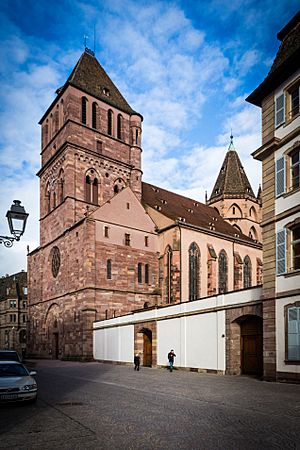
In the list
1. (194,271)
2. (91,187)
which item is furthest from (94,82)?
(194,271)

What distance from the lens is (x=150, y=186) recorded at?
5519 cm

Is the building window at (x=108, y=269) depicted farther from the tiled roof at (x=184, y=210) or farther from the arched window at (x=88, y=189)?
the tiled roof at (x=184, y=210)

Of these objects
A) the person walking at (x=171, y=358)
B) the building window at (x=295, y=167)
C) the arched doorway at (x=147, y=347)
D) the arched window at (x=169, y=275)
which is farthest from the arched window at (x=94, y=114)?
the building window at (x=295, y=167)

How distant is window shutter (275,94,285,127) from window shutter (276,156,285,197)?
1667 mm

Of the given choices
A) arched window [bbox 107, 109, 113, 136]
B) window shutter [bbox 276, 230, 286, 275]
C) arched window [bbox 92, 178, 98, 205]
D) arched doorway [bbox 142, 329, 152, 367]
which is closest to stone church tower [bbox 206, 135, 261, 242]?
arched window [bbox 107, 109, 113, 136]

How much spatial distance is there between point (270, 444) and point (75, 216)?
1452 inches

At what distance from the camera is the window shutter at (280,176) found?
1877cm

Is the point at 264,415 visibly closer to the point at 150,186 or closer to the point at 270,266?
the point at 270,266

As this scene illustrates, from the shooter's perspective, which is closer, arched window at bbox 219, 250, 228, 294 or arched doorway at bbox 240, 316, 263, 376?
arched doorway at bbox 240, 316, 263, 376

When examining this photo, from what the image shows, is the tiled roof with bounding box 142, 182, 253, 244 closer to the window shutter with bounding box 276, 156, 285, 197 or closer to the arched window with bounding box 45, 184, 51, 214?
the arched window with bounding box 45, 184, 51, 214

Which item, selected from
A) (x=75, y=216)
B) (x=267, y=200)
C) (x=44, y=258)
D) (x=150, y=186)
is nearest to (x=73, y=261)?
(x=75, y=216)

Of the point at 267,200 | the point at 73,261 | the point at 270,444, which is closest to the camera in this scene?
the point at 270,444

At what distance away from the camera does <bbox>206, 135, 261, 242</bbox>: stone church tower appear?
62.1 metres

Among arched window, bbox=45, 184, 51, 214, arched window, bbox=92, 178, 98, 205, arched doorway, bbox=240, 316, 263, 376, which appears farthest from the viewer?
arched window, bbox=45, 184, 51, 214
